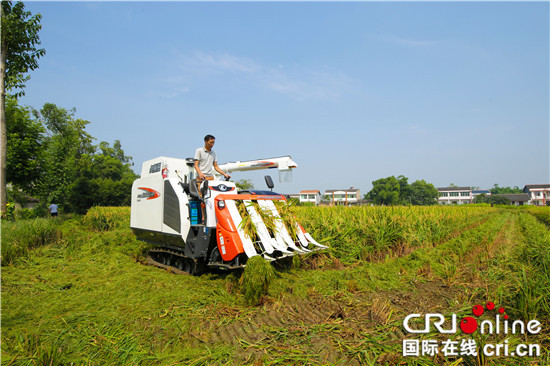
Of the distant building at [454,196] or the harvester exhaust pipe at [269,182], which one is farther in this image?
the distant building at [454,196]

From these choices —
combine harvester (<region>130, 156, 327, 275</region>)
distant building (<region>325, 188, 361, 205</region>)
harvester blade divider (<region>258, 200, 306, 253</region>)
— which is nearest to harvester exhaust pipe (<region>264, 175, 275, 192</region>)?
combine harvester (<region>130, 156, 327, 275</region>)

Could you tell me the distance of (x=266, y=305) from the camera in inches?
156

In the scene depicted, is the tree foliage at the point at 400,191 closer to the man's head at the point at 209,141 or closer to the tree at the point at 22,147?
the tree at the point at 22,147

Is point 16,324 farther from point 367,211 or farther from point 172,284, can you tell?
point 367,211

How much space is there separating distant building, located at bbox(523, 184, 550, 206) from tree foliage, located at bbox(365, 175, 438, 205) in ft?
86.5

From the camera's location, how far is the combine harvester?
504 centimetres

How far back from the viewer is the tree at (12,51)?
39.6ft

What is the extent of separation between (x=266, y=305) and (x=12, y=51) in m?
16.8

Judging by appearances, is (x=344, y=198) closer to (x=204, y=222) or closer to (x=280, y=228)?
(x=280, y=228)

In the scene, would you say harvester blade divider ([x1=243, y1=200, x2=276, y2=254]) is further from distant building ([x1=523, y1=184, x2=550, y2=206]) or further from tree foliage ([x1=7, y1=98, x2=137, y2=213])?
distant building ([x1=523, y1=184, x2=550, y2=206])

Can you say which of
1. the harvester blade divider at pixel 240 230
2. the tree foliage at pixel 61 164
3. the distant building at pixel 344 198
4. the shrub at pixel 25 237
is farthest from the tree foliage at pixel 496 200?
the shrub at pixel 25 237

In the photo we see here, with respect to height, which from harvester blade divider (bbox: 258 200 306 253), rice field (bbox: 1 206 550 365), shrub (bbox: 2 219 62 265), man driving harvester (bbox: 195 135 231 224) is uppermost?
man driving harvester (bbox: 195 135 231 224)

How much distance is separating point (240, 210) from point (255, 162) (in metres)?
2.39

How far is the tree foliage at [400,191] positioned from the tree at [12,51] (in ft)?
250
